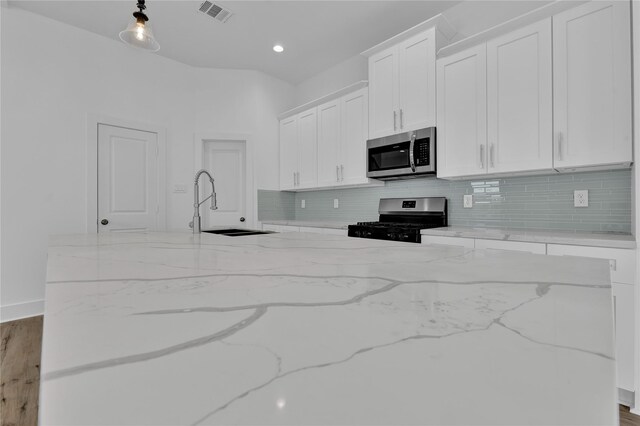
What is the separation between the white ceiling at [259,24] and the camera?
2916 mm

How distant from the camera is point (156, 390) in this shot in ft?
0.82

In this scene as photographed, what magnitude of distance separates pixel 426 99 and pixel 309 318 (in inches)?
108

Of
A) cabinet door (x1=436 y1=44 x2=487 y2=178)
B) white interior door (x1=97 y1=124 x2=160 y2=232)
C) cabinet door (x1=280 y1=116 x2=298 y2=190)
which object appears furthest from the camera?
cabinet door (x1=280 y1=116 x2=298 y2=190)

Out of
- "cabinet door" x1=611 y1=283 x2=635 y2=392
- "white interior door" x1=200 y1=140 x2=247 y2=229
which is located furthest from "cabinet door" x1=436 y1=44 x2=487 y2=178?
"white interior door" x1=200 y1=140 x2=247 y2=229

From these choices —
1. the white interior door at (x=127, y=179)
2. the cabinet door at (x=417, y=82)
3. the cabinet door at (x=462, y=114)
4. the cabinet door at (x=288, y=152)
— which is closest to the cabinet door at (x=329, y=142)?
the cabinet door at (x=288, y=152)

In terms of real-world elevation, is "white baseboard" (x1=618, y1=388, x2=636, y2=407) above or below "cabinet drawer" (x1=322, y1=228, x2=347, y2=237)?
below

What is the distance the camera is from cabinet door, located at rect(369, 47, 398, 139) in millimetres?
2973

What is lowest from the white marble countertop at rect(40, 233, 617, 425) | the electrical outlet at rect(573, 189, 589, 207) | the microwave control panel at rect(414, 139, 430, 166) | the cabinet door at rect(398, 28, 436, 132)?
the white marble countertop at rect(40, 233, 617, 425)

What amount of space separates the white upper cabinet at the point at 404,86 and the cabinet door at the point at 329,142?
55 cm

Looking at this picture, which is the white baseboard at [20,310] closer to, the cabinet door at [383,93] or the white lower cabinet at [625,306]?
the cabinet door at [383,93]

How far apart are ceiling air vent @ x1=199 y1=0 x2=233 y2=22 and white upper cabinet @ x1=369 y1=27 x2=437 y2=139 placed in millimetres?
1456

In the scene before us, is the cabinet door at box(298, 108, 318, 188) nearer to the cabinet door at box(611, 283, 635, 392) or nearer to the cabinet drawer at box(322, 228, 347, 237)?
Result: the cabinet drawer at box(322, 228, 347, 237)

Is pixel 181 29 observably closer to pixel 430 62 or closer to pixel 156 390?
pixel 430 62

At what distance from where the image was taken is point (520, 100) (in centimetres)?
222
